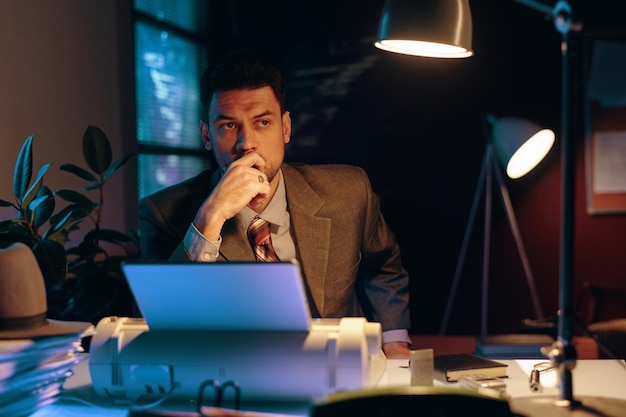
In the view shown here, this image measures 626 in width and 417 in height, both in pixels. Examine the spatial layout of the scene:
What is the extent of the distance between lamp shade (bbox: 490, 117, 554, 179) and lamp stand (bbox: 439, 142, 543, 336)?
1073 mm

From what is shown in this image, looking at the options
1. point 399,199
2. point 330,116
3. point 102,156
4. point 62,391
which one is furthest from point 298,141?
point 62,391

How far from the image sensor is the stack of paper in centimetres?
127

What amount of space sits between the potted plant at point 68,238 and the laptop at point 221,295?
1.10m

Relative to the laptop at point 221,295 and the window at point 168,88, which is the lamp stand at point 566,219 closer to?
the laptop at point 221,295

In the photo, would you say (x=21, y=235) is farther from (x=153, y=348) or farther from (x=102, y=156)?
(x=153, y=348)

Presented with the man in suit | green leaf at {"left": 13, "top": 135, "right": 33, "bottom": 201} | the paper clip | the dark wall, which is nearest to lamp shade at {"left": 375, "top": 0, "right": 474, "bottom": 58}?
the man in suit

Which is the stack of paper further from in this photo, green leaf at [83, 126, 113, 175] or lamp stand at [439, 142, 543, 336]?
lamp stand at [439, 142, 543, 336]

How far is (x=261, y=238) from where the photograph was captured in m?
2.29

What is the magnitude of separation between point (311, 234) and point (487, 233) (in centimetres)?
249

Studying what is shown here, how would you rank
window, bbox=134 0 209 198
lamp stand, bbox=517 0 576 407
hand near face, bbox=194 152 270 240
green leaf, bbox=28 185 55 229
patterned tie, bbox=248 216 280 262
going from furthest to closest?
window, bbox=134 0 209 198
green leaf, bbox=28 185 55 229
patterned tie, bbox=248 216 280 262
hand near face, bbox=194 152 270 240
lamp stand, bbox=517 0 576 407

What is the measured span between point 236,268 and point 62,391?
0.53 meters

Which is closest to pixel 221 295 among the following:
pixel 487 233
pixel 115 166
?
pixel 115 166

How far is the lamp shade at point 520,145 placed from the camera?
129 inches

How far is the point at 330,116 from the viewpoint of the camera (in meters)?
4.94
